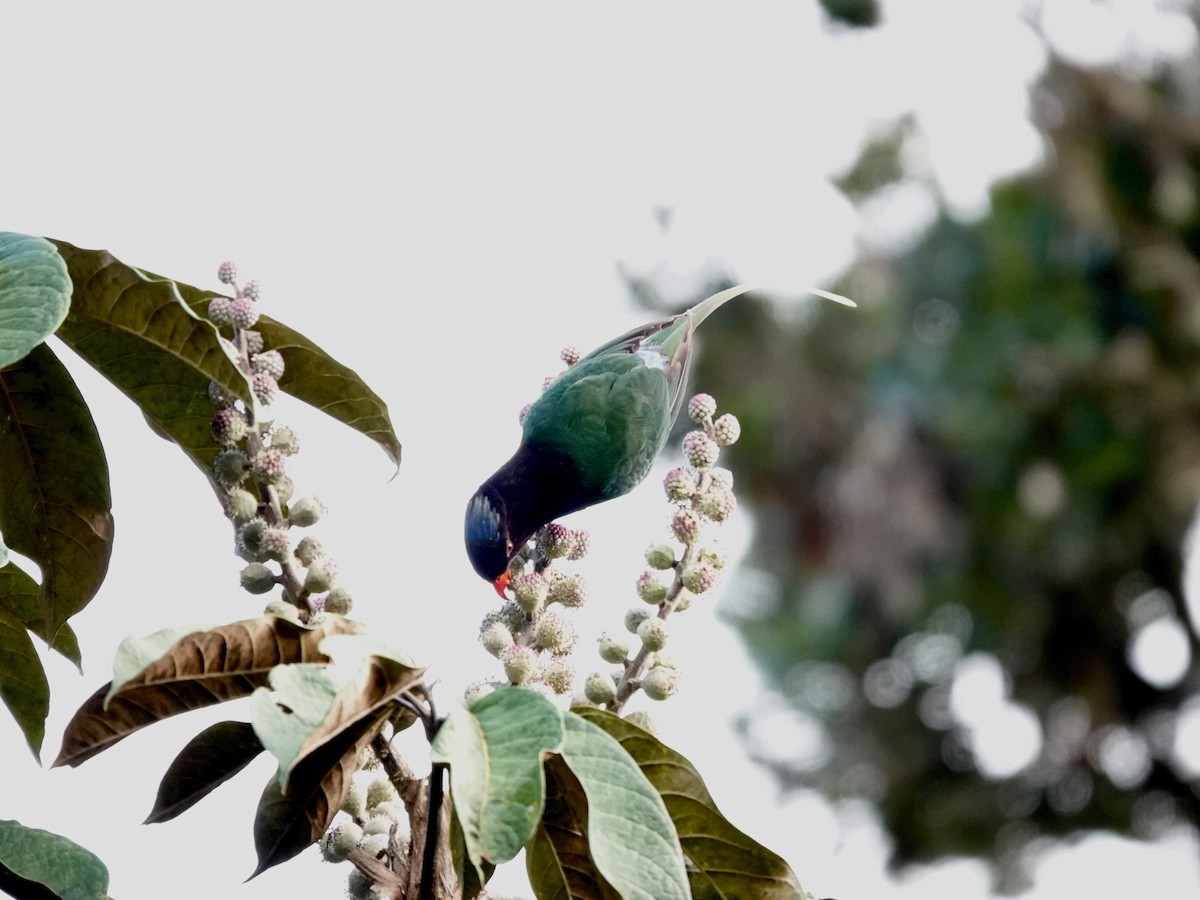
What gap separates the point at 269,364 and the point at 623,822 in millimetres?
558

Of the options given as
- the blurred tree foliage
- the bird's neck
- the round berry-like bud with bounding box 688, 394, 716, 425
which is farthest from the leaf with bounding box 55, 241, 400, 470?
the blurred tree foliage

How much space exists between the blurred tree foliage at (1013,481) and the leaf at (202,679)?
33.2 ft

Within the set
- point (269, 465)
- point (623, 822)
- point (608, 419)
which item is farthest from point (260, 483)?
point (608, 419)

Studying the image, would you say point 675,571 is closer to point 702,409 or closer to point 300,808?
point 702,409

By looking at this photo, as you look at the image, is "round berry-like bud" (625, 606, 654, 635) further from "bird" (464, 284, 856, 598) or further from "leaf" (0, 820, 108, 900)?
"bird" (464, 284, 856, 598)

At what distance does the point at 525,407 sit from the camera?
147cm

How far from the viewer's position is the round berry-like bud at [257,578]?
1.03 metres

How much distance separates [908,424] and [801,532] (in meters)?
1.60

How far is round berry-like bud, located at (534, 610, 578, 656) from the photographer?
1091 mm

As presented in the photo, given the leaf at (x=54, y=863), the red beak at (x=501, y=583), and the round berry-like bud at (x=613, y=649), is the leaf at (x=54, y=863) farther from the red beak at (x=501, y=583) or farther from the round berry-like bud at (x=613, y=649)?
the red beak at (x=501, y=583)

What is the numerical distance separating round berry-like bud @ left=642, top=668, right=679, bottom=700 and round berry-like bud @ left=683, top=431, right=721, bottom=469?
244 mm

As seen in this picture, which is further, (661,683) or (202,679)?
(661,683)

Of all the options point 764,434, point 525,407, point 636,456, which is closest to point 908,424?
point 764,434

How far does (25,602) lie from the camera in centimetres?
124
